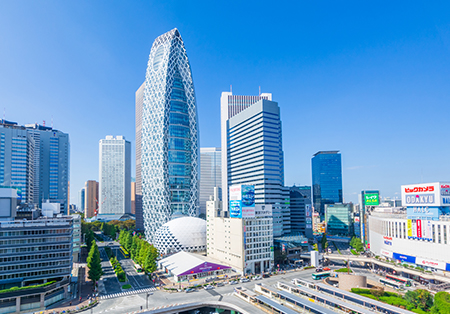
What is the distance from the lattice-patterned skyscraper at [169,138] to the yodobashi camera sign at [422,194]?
107786 millimetres

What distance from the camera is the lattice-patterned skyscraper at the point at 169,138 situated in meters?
166

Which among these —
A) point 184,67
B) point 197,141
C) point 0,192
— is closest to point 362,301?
point 0,192

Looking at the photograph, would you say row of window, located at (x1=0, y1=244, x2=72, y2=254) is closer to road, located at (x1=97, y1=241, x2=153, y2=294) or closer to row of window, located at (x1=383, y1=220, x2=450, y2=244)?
road, located at (x1=97, y1=241, x2=153, y2=294)

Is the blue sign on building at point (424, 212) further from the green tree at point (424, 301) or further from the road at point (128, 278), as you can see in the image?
the road at point (128, 278)

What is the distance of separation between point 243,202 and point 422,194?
5626 centimetres

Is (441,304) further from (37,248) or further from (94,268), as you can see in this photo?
(37,248)

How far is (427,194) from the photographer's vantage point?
92125 mm

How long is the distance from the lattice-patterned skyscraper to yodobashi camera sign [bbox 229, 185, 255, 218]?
72831 millimetres

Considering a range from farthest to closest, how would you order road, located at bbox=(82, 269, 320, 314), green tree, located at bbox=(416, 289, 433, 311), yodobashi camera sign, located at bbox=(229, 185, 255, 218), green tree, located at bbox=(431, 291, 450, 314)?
1. yodobashi camera sign, located at bbox=(229, 185, 255, 218)
2. road, located at bbox=(82, 269, 320, 314)
3. green tree, located at bbox=(416, 289, 433, 311)
4. green tree, located at bbox=(431, 291, 450, 314)

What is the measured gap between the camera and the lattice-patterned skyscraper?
545 feet

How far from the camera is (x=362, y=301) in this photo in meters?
60.8

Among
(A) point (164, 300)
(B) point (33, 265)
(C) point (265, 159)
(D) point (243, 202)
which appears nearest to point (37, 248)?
A: (B) point (33, 265)

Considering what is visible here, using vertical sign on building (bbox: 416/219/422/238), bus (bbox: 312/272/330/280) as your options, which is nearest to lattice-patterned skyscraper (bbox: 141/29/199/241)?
bus (bbox: 312/272/330/280)

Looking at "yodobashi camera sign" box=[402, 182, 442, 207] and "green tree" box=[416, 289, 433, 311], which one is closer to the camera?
"green tree" box=[416, 289, 433, 311]
